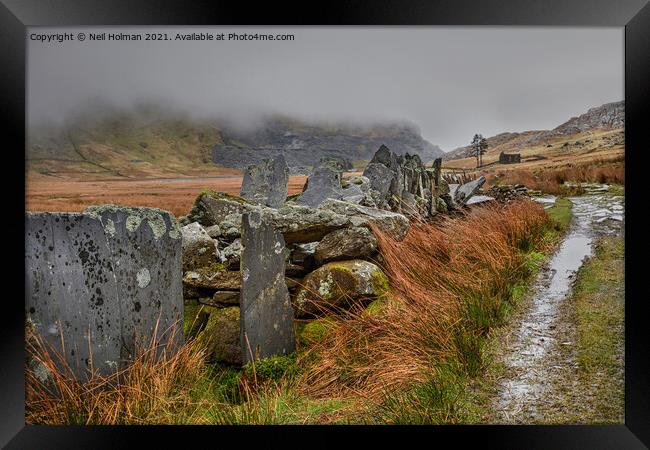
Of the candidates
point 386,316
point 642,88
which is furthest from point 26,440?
point 642,88

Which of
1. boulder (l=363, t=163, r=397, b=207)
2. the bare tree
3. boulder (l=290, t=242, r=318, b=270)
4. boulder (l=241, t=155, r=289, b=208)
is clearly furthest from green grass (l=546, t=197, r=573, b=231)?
boulder (l=241, t=155, r=289, b=208)

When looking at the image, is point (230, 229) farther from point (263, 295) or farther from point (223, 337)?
point (223, 337)

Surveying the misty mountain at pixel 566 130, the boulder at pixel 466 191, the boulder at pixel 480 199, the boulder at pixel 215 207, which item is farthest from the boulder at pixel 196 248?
the boulder at pixel 480 199

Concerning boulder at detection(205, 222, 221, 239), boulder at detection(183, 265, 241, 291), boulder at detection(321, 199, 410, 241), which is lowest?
boulder at detection(183, 265, 241, 291)

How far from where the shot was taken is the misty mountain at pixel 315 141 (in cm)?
386

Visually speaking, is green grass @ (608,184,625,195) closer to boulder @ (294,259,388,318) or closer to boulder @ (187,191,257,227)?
boulder @ (294,259,388,318)

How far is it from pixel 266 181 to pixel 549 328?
8.56 feet

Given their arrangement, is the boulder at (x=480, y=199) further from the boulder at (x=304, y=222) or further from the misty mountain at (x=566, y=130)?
the boulder at (x=304, y=222)

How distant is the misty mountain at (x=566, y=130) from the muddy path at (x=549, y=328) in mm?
499

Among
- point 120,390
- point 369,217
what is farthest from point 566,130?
point 120,390

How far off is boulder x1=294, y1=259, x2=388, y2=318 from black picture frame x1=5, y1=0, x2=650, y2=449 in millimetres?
903

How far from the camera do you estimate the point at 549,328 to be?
12.5 feet

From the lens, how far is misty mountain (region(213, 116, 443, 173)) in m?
3.86

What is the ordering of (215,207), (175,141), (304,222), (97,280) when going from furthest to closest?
(215,207) → (304,222) → (175,141) → (97,280)
